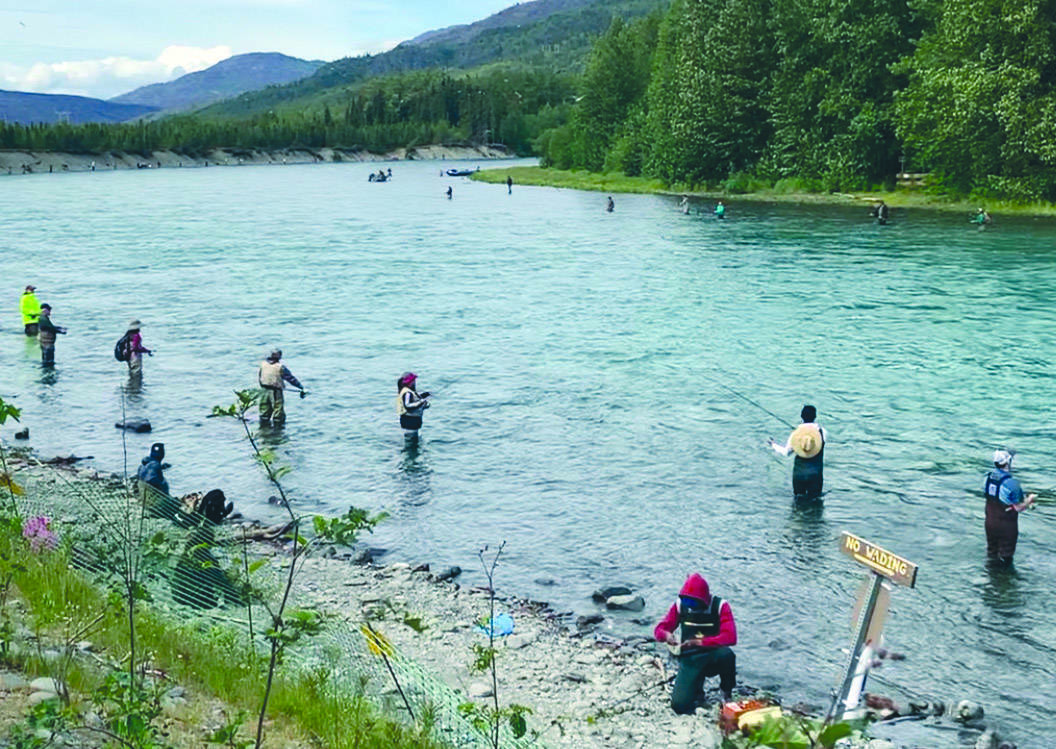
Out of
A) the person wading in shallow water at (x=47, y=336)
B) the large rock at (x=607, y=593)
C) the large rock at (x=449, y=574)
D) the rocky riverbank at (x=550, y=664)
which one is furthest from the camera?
the person wading in shallow water at (x=47, y=336)

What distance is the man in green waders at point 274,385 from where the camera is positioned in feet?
93.3

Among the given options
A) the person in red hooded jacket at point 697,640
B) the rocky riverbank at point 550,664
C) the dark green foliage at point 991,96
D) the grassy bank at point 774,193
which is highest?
the dark green foliage at point 991,96

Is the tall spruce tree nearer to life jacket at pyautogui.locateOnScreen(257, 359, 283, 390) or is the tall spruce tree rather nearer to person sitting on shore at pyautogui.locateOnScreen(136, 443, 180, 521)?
life jacket at pyautogui.locateOnScreen(257, 359, 283, 390)

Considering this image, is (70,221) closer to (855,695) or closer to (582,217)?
(582,217)

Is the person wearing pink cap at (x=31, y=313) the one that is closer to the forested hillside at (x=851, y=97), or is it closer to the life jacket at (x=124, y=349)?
the life jacket at (x=124, y=349)

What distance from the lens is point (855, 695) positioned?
10.1 meters

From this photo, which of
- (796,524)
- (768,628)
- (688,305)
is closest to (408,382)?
(796,524)

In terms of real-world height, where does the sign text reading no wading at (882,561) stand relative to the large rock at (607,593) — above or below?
above

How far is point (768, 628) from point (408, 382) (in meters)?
12.3

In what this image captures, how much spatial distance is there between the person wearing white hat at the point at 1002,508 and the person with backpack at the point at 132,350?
24488 millimetres

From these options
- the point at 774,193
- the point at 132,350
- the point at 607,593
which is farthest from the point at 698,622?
the point at 774,193

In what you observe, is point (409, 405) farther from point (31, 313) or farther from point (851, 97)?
point (851, 97)

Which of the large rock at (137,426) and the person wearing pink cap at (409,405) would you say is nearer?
the person wearing pink cap at (409,405)

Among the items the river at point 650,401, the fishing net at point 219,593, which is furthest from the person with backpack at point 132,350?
the fishing net at point 219,593
